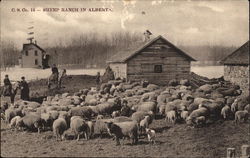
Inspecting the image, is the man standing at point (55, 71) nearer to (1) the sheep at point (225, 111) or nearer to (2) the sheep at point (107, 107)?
(2) the sheep at point (107, 107)

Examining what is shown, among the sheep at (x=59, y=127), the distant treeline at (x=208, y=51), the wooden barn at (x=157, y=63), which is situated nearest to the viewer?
the sheep at (x=59, y=127)

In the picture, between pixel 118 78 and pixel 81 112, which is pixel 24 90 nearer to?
pixel 81 112

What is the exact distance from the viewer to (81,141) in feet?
20.7

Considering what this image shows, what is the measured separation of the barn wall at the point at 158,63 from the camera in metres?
8.10

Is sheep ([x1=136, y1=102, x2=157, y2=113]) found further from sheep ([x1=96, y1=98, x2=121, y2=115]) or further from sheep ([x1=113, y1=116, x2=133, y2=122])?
sheep ([x1=113, y1=116, x2=133, y2=122])

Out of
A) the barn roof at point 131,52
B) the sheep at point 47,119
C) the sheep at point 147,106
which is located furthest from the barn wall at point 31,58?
the sheep at point 147,106

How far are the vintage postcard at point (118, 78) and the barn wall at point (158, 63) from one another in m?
0.02

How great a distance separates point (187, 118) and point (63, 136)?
264 centimetres

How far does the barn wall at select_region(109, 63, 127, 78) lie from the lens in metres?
7.43

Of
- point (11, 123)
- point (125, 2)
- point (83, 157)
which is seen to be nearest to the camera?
point (83, 157)

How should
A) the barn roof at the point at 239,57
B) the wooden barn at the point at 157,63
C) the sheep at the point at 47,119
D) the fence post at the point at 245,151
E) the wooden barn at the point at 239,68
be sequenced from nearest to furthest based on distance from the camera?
the sheep at the point at 47,119 → the fence post at the point at 245,151 → the wooden barn at the point at 157,63 → the barn roof at the point at 239,57 → the wooden barn at the point at 239,68

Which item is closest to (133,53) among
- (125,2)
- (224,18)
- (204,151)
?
(125,2)

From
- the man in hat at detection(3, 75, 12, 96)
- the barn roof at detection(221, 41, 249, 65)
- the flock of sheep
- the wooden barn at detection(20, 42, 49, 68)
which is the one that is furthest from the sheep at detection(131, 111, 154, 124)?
the barn roof at detection(221, 41, 249, 65)

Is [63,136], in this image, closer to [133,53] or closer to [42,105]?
[42,105]
